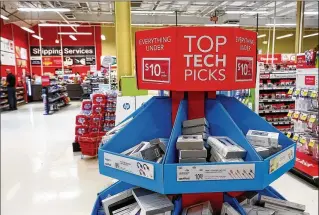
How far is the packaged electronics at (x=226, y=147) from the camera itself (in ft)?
4.30

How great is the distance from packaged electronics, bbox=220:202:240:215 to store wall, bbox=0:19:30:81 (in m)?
15.5

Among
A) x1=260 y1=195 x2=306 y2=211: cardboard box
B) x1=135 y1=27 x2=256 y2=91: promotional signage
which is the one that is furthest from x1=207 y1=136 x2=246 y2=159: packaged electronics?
x1=260 y1=195 x2=306 y2=211: cardboard box

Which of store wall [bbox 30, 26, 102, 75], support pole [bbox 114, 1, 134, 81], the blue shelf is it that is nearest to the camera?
the blue shelf

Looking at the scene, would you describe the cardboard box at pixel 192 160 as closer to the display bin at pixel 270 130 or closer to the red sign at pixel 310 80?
the display bin at pixel 270 130

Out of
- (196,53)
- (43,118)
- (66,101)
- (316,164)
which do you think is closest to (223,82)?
(196,53)

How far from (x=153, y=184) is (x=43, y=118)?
1044 centimetres

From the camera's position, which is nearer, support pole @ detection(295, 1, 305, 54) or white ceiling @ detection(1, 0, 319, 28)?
support pole @ detection(295, 1, 305, 54)

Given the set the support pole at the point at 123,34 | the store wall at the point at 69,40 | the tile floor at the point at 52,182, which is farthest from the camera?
the store wall at the point at 69,40

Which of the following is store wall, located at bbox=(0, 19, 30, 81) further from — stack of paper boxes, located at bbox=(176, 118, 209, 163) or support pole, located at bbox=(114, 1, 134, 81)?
stack of paper boxes, located at bbox=(176, 118, 209, 163)

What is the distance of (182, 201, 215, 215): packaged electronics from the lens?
5.04 feet

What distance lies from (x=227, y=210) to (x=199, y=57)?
82 centimetres

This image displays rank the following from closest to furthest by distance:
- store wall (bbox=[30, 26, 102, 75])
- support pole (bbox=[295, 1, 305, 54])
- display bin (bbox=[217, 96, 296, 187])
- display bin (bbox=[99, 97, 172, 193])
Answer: display bin (bbox=[217, 96, 296, 187]) < display bin (bbox=[99, 97, 172, 193]) < support pole (bbox=[295, 1, 305, 54]) < store wall (bbox=[30, 26, 102, 75])

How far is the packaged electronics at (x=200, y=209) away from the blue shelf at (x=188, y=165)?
0.96 feet

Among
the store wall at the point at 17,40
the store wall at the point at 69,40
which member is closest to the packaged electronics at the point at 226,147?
the store wall at the point at 17,40
